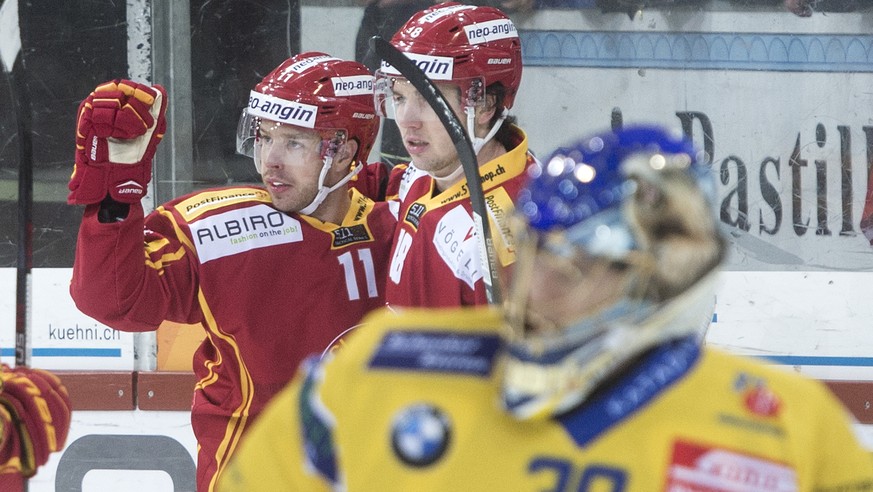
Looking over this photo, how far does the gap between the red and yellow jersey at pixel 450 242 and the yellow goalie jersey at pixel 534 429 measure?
3.56 ft

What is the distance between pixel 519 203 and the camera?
103cm

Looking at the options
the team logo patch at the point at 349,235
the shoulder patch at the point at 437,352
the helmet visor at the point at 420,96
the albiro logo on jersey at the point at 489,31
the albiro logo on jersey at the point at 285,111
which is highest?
the albiro logo on jersey at the point at 489,31

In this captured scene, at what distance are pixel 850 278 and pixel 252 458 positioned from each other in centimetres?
260

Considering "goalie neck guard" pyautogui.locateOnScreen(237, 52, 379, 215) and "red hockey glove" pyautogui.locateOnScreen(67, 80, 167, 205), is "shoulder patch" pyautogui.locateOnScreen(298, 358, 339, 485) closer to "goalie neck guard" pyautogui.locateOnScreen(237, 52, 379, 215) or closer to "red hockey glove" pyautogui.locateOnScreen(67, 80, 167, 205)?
"red hockey glove" pyautogui.locateOnScreen(67, 80, 167, 205)

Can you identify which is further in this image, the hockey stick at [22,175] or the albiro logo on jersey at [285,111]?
the albiro logo on jersey at [285,111]

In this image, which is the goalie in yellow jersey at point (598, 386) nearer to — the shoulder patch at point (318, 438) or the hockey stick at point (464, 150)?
the shoulder patch at point (318, 438)

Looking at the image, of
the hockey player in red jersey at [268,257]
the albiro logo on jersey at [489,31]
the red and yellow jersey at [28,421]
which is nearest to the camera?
the red and yellow jersey at [28,421]

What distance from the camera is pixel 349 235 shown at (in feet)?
8.00

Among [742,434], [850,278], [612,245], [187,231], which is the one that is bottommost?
[850,278]

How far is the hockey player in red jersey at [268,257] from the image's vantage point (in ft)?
7.57

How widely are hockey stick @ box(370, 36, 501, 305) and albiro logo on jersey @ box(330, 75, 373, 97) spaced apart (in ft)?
0.93

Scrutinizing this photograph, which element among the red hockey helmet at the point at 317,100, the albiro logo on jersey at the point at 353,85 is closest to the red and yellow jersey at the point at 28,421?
the red hockey helmet at the point at 317,100

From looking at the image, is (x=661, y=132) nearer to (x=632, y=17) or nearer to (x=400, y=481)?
(x=400, y=481)

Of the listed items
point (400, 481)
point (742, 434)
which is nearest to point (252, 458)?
point (400, 481)
